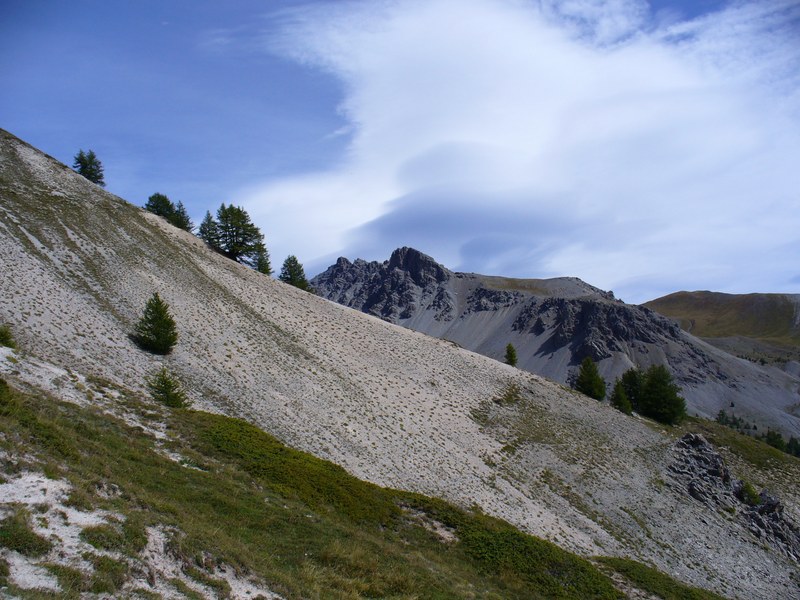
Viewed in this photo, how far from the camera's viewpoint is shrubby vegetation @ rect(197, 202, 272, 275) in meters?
71.3

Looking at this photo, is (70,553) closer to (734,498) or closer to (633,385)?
(734,498)

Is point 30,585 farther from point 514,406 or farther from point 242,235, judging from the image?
point 242,235

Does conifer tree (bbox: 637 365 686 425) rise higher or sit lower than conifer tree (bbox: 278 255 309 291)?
lower

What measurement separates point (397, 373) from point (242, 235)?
3518cm

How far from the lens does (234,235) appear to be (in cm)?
7181

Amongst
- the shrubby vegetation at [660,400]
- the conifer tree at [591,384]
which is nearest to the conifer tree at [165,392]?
the conifer tree at [591,384]

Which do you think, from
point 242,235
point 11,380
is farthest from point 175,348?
point 242,235

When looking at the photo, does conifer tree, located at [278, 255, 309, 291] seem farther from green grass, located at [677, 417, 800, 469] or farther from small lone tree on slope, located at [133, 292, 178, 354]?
green grass, located at [677, 417, 800, 469]

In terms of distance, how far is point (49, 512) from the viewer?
1186 centimetres

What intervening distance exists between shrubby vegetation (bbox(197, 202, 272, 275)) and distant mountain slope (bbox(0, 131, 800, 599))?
319 inches

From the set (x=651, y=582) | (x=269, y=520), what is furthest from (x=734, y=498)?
(x=269, y=520)

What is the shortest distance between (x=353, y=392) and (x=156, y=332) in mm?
16183

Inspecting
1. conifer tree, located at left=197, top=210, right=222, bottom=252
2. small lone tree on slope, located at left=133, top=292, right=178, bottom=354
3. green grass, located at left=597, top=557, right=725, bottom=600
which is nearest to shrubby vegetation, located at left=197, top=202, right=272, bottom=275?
conifer tree, located at left=197, top=210, right=222, bottom=252

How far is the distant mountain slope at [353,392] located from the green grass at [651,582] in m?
2.47
